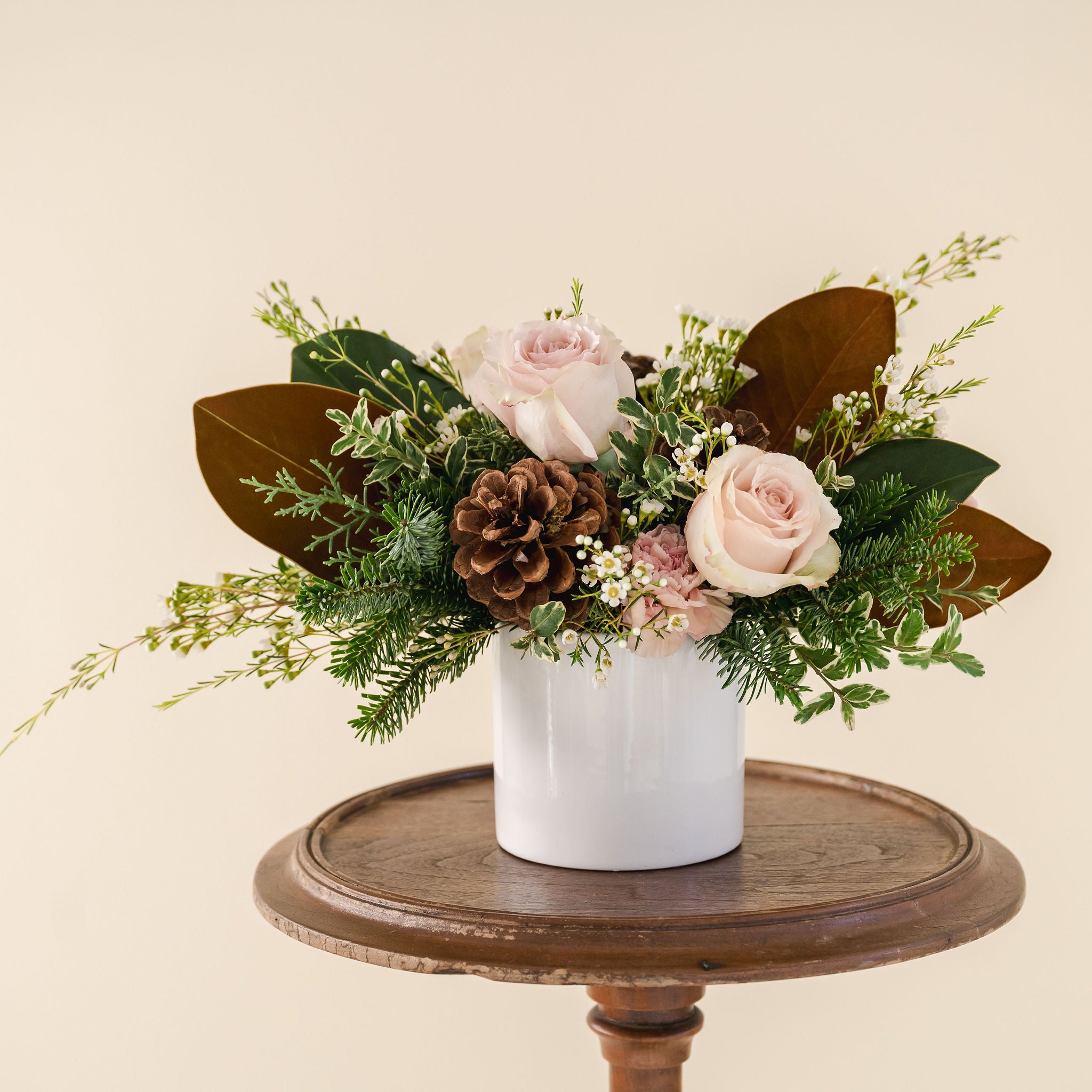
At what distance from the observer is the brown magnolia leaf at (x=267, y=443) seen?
0.91 metres

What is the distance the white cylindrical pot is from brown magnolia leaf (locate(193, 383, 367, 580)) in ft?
0.68

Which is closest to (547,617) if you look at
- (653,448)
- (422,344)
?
(653,448)

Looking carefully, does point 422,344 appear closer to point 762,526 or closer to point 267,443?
point 267,443

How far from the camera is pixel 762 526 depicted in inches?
31.4

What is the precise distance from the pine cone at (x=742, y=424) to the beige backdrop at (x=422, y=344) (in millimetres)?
1040

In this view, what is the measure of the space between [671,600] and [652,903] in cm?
22

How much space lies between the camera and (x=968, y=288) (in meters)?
1.87

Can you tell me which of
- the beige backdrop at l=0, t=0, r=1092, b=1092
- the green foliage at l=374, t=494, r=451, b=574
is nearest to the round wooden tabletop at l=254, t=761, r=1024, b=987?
the green foliage at l=374, t=494, r=451, b=574

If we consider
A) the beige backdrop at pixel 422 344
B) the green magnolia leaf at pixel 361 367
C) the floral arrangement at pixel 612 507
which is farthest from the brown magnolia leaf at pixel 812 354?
the beige backdrop at pixel 422 344

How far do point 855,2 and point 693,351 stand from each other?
47.7 inches

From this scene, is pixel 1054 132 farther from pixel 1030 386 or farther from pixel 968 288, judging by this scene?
pixel 1030 386

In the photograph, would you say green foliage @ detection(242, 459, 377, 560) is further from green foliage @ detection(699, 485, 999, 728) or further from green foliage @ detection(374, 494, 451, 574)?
green foliage @ detection(699, 485, 999, 728)

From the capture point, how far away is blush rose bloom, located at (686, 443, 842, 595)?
80 centimetres

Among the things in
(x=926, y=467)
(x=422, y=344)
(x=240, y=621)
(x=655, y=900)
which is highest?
(x=422, y=344)
